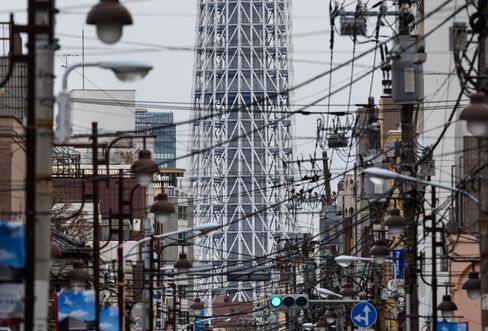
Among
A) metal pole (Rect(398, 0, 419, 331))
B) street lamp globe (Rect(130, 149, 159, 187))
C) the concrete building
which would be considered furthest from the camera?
the concrete building

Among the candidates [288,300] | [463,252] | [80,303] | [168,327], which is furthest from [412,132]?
[168,327]

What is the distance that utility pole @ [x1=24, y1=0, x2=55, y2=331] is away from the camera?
23516mm

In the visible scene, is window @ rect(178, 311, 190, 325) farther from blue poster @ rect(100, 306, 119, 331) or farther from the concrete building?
blue poster @ rect(100, 306, 119, 331)

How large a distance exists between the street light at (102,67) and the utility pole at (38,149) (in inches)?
14.5

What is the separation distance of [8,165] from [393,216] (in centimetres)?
1241

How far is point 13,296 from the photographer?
23453 mm

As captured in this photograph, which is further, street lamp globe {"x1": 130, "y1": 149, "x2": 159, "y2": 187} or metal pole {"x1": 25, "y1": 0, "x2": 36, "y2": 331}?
street lamp globe {"x1": 130, "y1": 149, "x2": 159, "y2": 187}

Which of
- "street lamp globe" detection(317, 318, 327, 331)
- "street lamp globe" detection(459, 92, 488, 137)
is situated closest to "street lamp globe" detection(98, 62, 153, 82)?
"street lamp globe" detection(459, 92, 488, 137)

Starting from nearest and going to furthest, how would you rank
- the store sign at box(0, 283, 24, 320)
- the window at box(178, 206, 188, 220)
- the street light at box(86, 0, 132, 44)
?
the store sign at box(0, 283, 24, 320)
the street light at box(86, 0, 132, 44)
the window at box(178, 206, 188, 220)

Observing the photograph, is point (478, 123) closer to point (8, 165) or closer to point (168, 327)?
point (8, 165)

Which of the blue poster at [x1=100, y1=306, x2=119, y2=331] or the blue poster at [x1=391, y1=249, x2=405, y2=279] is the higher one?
the blue poster at [x1=391, y1=249, x2=405, y2=279]

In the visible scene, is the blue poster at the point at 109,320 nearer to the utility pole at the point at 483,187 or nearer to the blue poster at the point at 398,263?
the utility pole at the point at 483,187

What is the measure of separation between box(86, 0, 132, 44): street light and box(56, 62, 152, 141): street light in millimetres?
802

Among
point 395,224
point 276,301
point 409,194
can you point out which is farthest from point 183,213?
point 395,224
